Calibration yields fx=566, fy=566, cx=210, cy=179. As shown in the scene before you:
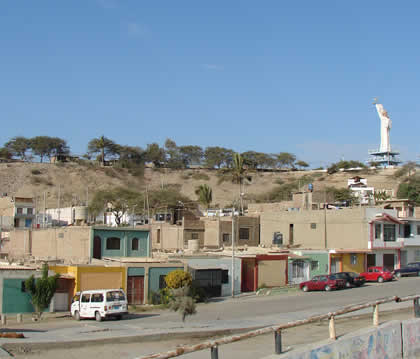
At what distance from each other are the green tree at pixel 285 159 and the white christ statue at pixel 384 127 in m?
26.5

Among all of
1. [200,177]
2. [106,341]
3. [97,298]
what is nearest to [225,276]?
[97,298]

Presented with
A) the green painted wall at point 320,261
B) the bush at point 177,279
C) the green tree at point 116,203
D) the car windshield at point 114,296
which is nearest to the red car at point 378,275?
the green painted wall at point 320,261

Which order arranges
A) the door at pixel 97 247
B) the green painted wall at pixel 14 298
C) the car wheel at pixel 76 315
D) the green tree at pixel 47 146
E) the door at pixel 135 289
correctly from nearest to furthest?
1. the car wheel at pixel 76 315
2. the green painted wall at pixel 14 298
3. the door at pixel 135 289
4. the door at pixel 97 247
5. the green tree at pixel 47 146

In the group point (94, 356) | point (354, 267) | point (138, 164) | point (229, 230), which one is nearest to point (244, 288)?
point (354, 267)

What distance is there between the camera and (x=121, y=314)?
2766 centimetres

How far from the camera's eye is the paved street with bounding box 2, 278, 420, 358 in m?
17.5

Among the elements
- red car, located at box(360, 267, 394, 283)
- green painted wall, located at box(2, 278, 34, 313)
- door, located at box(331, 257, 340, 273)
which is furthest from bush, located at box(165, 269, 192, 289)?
door, located at box(331, 257, 340, 273)

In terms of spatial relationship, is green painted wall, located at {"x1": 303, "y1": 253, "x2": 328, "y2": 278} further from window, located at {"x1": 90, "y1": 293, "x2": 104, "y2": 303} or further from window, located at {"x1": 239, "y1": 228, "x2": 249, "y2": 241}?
window, located at {"x1": 90, "y1": 293, "x2": 104, "y2": 303}

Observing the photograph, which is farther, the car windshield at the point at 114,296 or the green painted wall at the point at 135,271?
the green painted wall at the point at 135,271

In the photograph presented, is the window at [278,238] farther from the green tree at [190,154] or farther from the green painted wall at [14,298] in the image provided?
the green tree at [190,154]

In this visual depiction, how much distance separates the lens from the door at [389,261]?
52188 millimetres

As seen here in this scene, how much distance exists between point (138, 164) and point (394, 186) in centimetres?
6447

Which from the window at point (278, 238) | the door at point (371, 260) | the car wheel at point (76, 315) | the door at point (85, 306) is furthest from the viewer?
the window at point (278, 238)

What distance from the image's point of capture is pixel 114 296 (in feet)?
90.5
